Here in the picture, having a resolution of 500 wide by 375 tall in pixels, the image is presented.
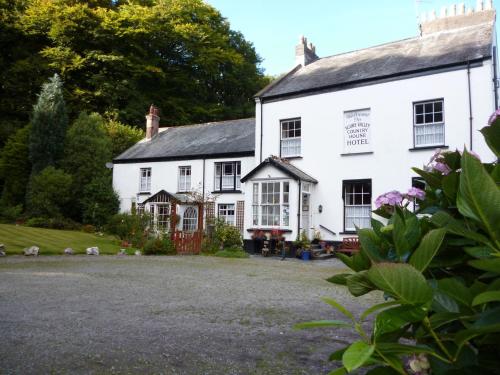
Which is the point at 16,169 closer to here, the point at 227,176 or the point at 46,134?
the point at 46,134

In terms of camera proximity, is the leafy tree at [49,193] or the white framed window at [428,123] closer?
the white framed window at [428,123]

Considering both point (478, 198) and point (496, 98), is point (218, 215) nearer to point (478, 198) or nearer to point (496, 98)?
point (496, 98)

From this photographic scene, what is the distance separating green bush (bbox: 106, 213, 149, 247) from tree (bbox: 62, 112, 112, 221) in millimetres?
5294

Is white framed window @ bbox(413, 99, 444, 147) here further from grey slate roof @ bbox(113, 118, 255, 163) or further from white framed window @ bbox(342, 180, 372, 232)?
grey slate roof @ bbox(113, 118, 255, 163)

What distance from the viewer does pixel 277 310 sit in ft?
19.9

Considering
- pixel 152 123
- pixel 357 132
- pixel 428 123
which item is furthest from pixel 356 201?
pixel 152 123

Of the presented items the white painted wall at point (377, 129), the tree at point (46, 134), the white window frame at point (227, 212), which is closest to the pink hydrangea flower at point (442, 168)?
the white painted wall at point (377, 129)

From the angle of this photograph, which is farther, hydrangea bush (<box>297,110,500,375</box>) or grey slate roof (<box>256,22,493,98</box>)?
grey slate roof (<box>256,22,493,98</box>)

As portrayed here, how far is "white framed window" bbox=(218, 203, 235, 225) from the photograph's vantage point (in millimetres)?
19802

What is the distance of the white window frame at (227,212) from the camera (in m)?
19.7

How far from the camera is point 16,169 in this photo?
25828mm

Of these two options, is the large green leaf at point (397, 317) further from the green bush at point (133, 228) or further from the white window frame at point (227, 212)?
the white window frame at point (227, 212)

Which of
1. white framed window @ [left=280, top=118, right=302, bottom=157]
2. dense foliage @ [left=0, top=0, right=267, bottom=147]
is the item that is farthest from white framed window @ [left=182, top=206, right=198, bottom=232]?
dense foliage @ [left=0, top=0, right=267, bottom=147]

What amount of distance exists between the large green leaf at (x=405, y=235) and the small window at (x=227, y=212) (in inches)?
741
